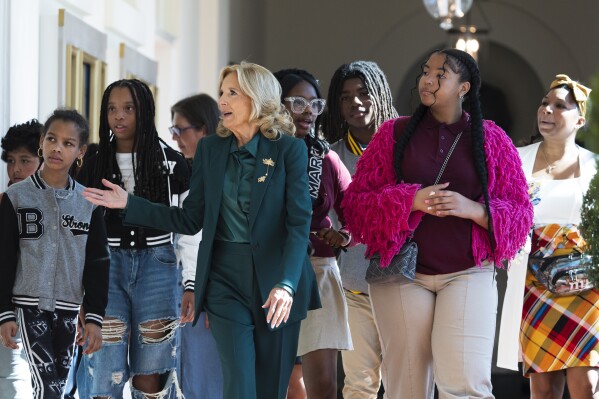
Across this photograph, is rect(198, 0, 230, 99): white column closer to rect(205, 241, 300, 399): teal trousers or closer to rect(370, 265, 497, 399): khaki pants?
rect(370, 265, 497, 399): khaki pants

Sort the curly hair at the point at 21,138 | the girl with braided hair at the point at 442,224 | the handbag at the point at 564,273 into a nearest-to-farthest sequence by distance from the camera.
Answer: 1. the girl with braided hair at the point at 442,224
2. the handbag at the point at 564,273
3. the curly hair at the point at 21,138

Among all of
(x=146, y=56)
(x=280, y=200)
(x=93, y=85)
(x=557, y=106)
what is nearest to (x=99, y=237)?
(x=280, y=200)

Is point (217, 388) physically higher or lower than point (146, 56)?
lower

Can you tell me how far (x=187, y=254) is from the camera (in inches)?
233

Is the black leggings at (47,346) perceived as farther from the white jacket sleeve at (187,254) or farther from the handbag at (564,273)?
the handbag at (564,273)

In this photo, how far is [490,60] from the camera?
18219 millimetres

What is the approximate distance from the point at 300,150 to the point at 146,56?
20.1 ft

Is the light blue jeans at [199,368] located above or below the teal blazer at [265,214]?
below

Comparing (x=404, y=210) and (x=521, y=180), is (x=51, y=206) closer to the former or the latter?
(x=404, y=210)

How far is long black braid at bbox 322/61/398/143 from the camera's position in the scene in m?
6.30

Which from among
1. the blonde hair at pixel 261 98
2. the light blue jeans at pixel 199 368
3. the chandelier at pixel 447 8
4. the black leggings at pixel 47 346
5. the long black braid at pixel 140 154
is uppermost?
the chandelier at pixel 447 8

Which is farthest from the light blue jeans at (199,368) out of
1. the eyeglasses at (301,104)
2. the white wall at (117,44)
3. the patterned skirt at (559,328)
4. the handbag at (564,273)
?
the handbag at (564,273)

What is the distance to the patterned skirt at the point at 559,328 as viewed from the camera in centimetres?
611

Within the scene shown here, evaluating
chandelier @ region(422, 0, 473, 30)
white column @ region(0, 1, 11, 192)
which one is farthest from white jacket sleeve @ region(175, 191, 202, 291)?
chandelier @ region(422, 0, 473, 30)
